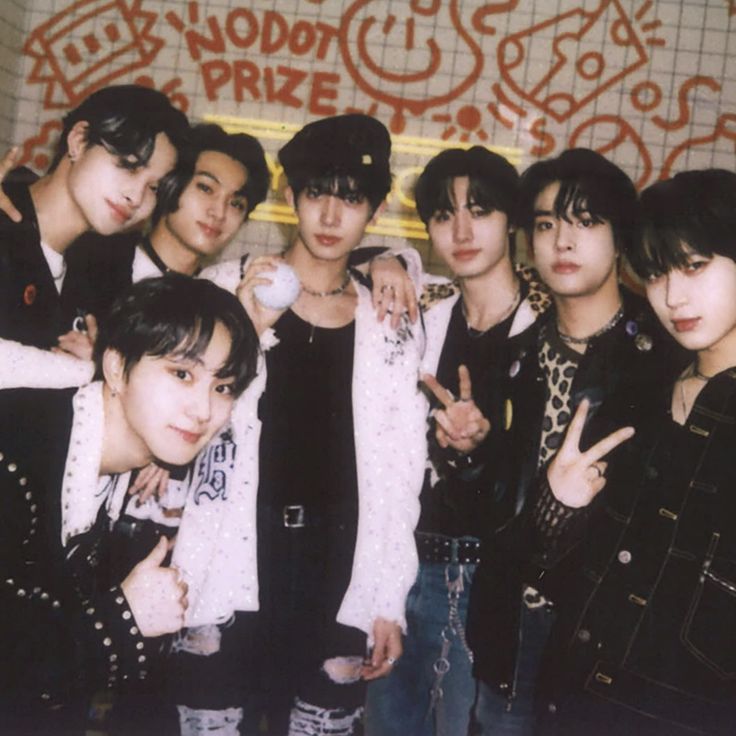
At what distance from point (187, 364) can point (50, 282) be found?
1.02 feet

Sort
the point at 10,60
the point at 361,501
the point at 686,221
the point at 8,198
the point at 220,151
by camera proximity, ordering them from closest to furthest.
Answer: the point at 686,221 < the point at 8,198 < the point at 361,501 < the point at 220,151 < the point at 10,60

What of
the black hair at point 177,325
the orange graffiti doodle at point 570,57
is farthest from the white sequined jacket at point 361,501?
the orange graffiti doodle at point 570,57

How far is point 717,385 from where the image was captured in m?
1.18

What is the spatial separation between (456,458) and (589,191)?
0.52 m

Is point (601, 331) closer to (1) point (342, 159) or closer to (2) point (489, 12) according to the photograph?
(1) point (342, 159)

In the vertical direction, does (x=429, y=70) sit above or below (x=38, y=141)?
above

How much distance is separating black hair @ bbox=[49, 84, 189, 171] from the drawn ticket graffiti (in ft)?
2.08

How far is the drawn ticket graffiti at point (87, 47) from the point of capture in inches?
78.7

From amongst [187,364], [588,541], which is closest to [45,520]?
[187,364]

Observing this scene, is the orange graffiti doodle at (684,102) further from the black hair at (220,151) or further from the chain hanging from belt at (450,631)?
the chain hanging from belt at (450,631)

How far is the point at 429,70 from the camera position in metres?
1.99

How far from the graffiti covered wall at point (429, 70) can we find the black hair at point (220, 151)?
0.28m

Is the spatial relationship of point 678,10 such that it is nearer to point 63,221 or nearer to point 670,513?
point 670,513

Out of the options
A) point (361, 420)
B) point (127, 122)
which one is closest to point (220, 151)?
point (127, 122)
